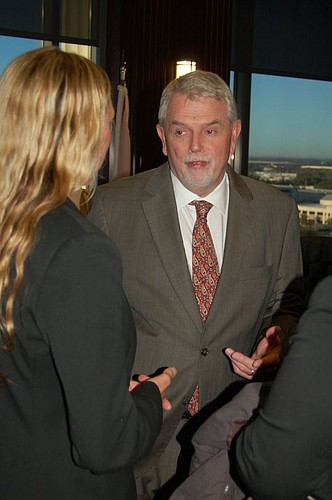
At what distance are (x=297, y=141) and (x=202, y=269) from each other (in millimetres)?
6364

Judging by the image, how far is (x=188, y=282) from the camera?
235 cm

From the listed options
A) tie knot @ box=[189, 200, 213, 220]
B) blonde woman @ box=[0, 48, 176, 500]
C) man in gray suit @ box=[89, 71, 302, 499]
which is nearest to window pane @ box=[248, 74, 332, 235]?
man in gray suit @ box=[89, 71, 302, 499]

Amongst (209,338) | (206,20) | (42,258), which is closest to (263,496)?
(42,258)

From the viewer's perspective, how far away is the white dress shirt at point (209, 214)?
8.20 ft

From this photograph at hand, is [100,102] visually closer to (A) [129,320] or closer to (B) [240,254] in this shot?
(A) [129,320]

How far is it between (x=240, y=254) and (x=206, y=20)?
571cm

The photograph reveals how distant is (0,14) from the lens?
261 inches

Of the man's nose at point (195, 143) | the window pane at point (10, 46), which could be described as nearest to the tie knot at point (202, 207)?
the man's nose at point (195, 143)

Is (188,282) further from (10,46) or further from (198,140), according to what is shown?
(10,46)

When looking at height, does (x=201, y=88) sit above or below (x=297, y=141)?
above

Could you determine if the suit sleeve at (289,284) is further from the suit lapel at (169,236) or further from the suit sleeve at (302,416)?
the suit sleeve at (302,416)

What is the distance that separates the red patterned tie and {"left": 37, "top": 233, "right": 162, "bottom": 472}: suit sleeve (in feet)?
3.31

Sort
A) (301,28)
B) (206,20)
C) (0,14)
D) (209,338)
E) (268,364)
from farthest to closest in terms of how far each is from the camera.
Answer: (301,28)
(206,20)
(0,14)
(209,338)
(268,364)

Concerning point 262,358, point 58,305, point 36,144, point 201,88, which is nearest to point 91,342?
point 58,305
